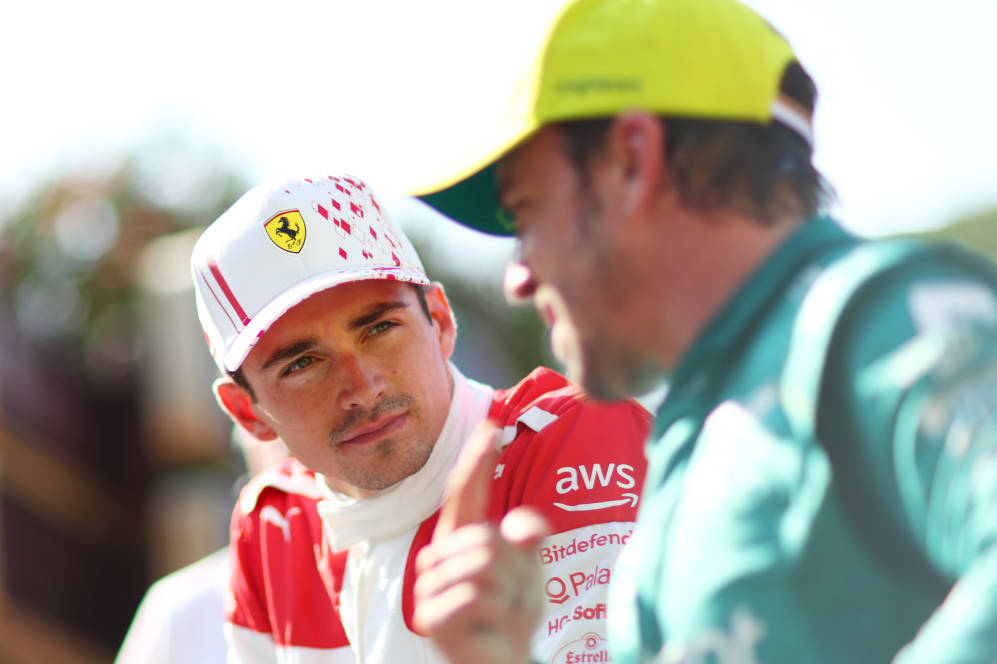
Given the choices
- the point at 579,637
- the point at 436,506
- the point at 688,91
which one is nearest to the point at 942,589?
the point at 688,91

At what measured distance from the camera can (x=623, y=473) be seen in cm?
255

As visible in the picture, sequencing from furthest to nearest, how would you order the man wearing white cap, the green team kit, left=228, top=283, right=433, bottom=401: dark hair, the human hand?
1. left=228, top=283, right=433, bottom=401: dark hair
2. the man wearing white cap
3. the human hand
4. the green team kit

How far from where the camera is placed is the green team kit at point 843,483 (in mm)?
1190

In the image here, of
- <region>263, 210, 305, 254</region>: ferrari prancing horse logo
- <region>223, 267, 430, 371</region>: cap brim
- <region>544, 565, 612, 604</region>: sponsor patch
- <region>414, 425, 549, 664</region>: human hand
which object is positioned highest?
<region>414, 425, 549, 664</region>: human hand

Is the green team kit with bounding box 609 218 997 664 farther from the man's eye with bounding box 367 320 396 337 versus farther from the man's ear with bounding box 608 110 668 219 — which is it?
the man's eye with bounding box 367 320 396 337

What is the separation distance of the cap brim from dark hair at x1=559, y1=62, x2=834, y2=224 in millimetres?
1246

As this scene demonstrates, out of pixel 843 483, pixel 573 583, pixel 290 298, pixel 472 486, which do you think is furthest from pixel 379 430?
pixel 843 483

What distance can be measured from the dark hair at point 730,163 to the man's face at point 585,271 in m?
0.04

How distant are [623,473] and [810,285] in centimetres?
119

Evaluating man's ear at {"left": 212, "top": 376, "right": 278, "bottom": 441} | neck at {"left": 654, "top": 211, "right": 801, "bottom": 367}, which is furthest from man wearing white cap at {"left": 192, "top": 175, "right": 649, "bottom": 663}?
neck at {"left": 654, "top": 211, "right": 801, "bottom": 367}

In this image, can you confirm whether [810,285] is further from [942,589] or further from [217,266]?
[217,266]

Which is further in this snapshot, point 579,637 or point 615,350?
point 579,637

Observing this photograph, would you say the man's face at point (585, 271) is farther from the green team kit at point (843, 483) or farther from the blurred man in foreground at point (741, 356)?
the green team kit at point (843, 483)

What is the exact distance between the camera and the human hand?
1376mm
